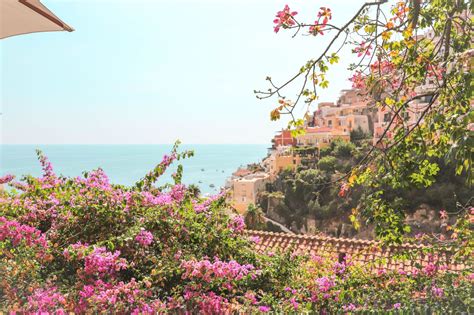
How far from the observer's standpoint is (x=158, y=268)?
2.57 m

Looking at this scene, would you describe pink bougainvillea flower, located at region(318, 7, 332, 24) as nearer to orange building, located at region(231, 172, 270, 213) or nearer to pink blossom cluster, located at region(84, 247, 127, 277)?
pink blossom cluster, located at region(84, 247, 127, 277)

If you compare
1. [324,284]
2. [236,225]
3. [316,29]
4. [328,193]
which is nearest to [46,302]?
[236,225]

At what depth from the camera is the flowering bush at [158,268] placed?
90.4 inches

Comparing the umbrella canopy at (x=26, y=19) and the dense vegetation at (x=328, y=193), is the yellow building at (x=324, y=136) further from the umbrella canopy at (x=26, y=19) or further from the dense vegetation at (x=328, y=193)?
the umbrella canopy at (x=26, y=19)

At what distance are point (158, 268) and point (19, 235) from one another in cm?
89

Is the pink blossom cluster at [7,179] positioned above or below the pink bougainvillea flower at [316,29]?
below

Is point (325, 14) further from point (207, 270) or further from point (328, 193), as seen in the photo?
point (328, 193)

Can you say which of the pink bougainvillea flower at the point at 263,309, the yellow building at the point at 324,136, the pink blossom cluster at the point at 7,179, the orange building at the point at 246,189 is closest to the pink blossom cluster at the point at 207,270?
the pink bougainvillea flower at the point at 263,309

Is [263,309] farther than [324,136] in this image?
No

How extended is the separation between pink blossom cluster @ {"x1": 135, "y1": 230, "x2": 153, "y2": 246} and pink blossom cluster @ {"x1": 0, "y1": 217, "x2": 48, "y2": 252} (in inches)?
22.1

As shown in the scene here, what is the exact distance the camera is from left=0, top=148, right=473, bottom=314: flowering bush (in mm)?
2295

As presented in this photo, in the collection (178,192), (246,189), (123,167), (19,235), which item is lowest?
(123,167)

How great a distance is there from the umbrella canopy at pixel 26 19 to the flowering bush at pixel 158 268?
56.9 inches

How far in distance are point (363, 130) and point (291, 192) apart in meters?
11.1
